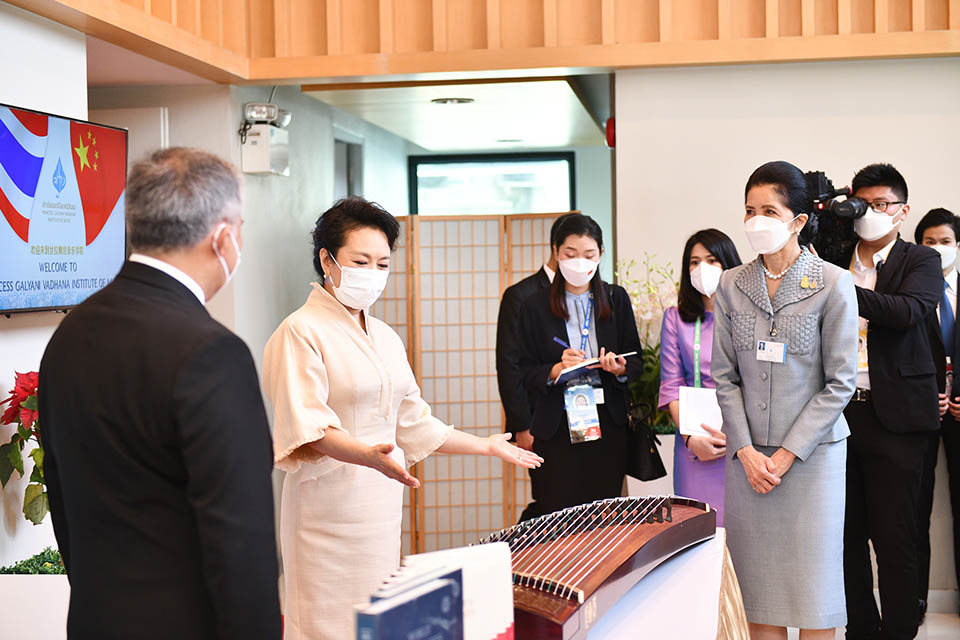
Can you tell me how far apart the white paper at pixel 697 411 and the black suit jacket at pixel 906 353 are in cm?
65

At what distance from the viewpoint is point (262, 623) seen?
1481 mm

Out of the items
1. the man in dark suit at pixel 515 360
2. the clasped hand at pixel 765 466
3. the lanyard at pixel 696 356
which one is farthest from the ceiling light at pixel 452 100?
the clasped hand at pixel 765 466

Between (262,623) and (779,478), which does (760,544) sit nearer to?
(779,478)

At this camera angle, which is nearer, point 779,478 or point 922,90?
point 779,478

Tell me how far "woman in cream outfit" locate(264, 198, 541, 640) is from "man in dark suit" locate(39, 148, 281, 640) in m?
0.74

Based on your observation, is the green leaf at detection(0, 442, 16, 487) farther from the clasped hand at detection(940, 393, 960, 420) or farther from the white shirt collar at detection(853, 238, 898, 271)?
the clasped hand at detection(940, 393, 960, 420)

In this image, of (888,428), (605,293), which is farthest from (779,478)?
(605,293)

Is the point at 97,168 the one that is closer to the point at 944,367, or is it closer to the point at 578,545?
the point at 578,545

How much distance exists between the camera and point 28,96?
335 centimetres

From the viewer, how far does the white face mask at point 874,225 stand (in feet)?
12.0

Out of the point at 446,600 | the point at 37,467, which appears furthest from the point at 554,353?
the point at 446,600

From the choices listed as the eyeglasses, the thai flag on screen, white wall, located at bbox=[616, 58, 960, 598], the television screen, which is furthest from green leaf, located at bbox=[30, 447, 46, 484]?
the eyeglasses

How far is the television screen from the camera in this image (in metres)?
3.15

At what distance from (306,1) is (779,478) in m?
3.21
